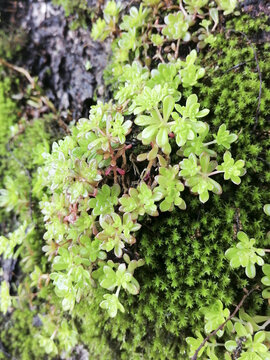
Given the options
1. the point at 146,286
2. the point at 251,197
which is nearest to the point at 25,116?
the point at 146,286

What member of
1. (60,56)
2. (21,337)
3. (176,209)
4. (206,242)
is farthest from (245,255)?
(60,56)

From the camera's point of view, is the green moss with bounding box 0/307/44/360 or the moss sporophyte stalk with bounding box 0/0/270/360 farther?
the green moss with bounding box 0/307/44/360

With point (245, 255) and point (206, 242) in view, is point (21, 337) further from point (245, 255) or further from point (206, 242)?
point (245, 255)

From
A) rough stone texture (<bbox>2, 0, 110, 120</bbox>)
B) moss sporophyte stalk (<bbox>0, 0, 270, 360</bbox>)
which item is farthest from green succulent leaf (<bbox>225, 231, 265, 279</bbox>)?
rough stone texture (<bbox>2, 0, 110, 120</bbox>)

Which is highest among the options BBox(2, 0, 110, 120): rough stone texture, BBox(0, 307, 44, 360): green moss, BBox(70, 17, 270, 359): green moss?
BBox(2, 0, 110, 120): rough stone texture

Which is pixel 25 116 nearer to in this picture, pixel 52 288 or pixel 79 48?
pixel 79 48

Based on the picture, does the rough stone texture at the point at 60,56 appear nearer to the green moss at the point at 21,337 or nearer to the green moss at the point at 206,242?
the green moss at the point at 206,242

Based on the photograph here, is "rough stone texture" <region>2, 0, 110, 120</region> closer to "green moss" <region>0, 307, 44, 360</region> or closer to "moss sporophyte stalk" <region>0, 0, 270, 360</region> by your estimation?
"moss sporophyte stalk" <region>0, 0, 270, 360</region>

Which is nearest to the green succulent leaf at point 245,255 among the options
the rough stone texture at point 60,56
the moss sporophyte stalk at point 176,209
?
the moss sporophyte stalk at point 176,209
